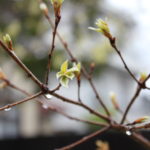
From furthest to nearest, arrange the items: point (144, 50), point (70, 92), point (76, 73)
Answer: point (70, 92) → point (144, 50) → point (76, 73)

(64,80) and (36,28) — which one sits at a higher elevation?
(36,28)

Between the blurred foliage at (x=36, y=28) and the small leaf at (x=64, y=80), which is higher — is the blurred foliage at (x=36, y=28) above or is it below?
above

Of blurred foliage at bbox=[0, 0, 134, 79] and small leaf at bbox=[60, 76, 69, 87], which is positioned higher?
blurred foliage at bbox=[0, 0, 134, 79]

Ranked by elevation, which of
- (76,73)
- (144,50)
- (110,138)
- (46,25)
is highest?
(46,25)

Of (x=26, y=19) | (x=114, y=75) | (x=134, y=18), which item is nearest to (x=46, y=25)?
(x=26, y=19)

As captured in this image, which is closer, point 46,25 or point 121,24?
point 46,25

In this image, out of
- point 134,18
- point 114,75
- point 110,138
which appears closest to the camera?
point 110,138

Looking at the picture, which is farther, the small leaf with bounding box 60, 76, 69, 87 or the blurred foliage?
the blurred foliage

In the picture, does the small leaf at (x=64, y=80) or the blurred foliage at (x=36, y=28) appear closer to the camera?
the small leaf at (x=64, y=80)

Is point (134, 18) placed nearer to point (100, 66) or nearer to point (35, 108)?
point (100, 66)

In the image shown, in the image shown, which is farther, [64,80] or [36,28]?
[36,28]

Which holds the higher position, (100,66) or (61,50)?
(61,50)
